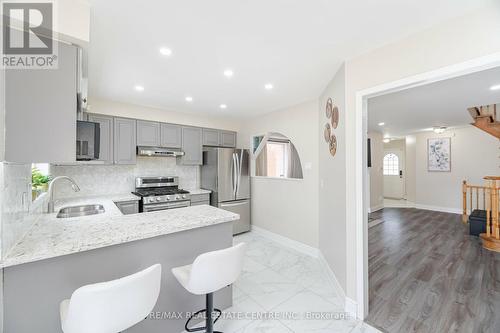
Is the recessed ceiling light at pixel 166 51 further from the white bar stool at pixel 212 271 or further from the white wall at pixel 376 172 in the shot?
the white wall at pixel 376 172

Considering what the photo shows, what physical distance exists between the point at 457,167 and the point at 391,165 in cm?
227

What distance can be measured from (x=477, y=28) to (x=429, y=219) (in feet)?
18.1

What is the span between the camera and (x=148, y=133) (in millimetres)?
3744

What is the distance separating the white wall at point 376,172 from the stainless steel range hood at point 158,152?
5.54 metres

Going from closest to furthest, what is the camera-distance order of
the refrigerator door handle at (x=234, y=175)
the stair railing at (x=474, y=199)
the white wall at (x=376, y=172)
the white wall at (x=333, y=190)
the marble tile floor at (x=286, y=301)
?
1. the marble tile floor at (x=286, y=301)
2. the white wall at (x=333, y=190)
3. the refrigerator door handle at (x=234, y=175)
4. the stair railing at (x=474, y=199)
5. the white wall at (x=376, y=172)

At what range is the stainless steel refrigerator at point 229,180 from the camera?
4137 mm

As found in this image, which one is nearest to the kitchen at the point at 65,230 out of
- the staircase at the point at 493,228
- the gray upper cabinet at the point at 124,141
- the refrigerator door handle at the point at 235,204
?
the gray upper cabinet at the point at 124,141

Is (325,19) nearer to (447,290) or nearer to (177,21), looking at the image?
(177,21)

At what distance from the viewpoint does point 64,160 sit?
1265 millimetres

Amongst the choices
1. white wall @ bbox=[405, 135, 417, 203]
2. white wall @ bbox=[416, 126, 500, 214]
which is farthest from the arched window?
white wall @ bbox=[416, 126, 500, 214]

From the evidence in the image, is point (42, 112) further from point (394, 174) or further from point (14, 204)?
point (394, 174)

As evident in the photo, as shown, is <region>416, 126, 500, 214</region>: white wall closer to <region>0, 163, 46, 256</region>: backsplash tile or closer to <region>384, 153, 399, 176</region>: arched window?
<region>384, 153, 399, 176</region>: arched window

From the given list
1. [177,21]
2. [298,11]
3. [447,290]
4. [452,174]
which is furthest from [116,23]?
[452,174]

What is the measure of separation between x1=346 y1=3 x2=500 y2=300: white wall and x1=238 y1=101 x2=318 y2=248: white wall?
1.28 meters
